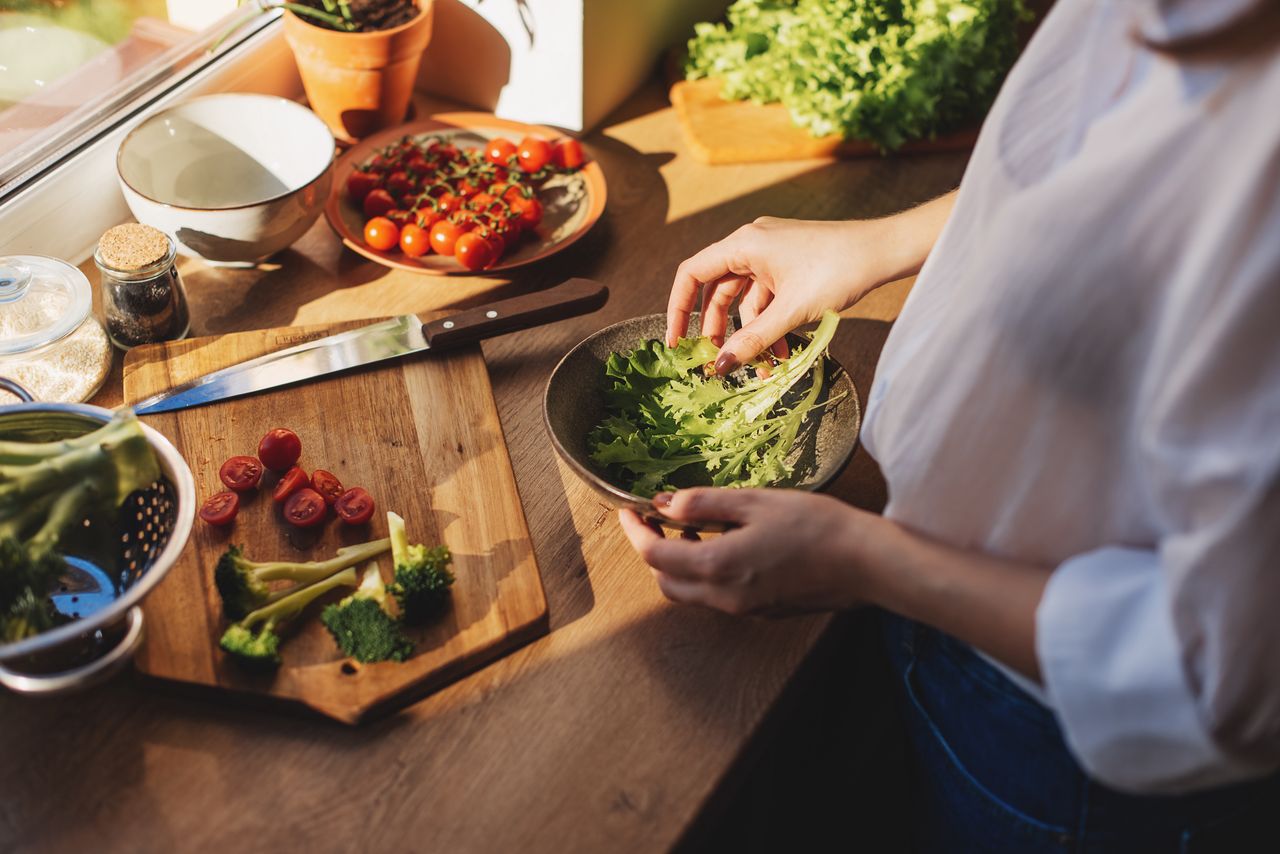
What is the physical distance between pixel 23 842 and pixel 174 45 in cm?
125

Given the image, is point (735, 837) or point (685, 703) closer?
point (685, 703)

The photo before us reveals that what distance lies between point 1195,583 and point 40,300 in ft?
4.02

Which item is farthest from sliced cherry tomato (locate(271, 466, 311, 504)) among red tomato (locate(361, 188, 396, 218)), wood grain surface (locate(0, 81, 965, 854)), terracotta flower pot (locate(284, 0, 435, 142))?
terracotta flower pot (locate(284, 0, 435, 142))

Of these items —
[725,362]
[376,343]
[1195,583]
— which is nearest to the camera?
[1195,583]

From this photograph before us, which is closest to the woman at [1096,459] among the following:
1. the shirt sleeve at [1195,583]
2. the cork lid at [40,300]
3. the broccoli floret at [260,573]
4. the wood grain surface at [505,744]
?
the shirt sleeve at [1195,583]

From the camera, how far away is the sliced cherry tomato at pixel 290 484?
1.15 meters

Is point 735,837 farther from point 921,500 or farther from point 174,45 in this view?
point 174,45

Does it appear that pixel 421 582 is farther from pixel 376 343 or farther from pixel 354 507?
pixel 376 343

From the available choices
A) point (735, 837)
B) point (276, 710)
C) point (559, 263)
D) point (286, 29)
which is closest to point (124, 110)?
point (286, 29)

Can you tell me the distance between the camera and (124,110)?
5.05ft

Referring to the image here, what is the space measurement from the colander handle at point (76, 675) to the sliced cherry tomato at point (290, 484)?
0.72ft

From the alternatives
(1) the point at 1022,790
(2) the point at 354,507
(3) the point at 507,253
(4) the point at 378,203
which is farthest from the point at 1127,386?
(4) the point at 378,203

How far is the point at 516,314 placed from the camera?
1367mm

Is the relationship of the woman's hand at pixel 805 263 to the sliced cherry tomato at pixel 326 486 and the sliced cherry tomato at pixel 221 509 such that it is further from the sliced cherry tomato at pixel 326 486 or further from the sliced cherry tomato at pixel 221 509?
the sliced cherry tomato at pixel 221 509
